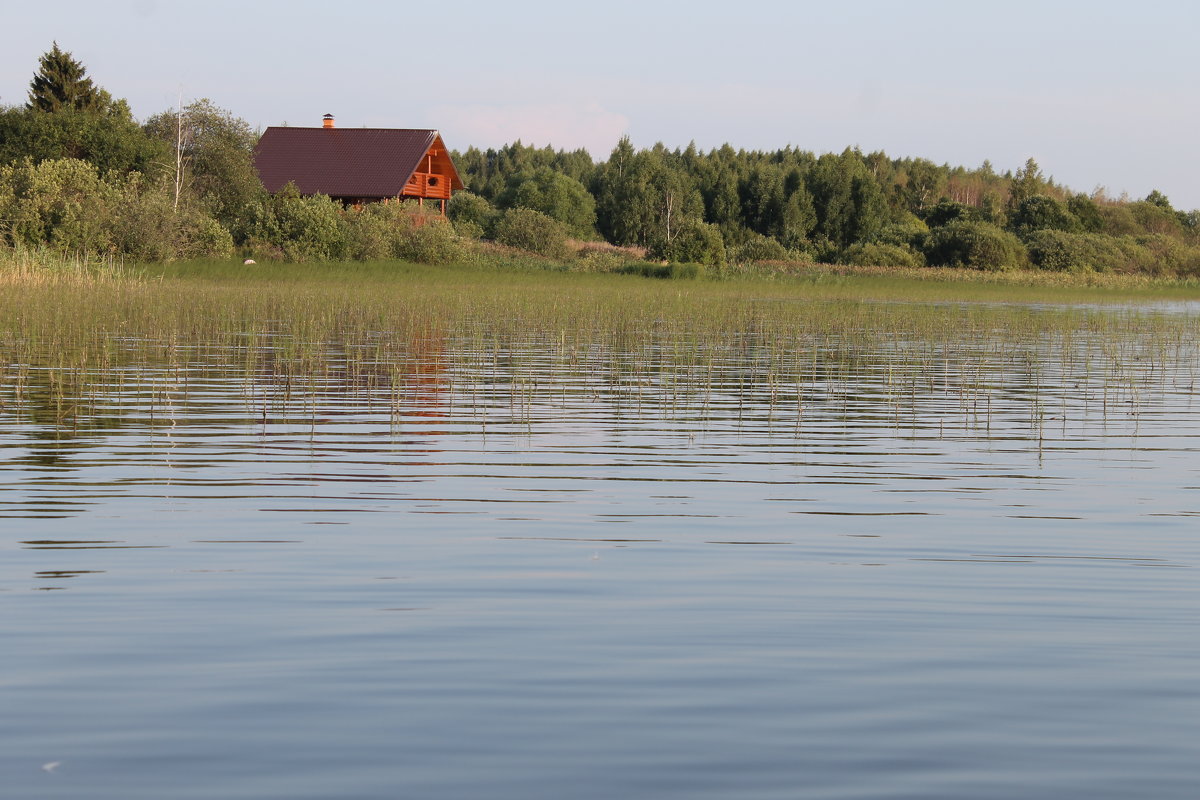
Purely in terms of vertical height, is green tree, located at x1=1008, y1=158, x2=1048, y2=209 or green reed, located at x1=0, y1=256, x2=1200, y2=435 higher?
green tree, located at x1=1008, y1=158, x2=1048, y2=209

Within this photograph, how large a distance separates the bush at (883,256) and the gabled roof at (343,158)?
23953mm

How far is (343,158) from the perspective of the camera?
75875 mm

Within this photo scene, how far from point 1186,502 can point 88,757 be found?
795 centimetres

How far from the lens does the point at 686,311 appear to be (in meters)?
37.9

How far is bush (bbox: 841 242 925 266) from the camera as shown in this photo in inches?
3194

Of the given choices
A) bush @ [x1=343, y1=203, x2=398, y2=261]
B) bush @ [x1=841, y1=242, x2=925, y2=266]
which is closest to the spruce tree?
bush @ [x1=343, y1=203, x2=398, y2=261]

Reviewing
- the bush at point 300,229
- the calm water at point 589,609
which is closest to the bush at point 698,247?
the bush at point 300,229

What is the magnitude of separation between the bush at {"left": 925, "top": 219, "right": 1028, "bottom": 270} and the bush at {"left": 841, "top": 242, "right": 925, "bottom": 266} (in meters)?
1.43

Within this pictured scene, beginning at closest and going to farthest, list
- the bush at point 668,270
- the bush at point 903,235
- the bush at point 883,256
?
the bush at point 668,270 < the bush at point 883,256 < the bush at point 903,235

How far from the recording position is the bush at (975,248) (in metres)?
80.3

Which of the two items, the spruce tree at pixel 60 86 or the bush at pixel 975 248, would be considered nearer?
the spruce tree at pixel 60 86

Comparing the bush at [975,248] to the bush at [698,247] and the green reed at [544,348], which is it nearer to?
the bush at [698,247]

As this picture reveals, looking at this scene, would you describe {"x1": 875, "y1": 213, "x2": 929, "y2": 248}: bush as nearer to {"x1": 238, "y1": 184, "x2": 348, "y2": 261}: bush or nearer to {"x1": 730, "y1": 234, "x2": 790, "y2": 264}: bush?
{"x1": 730, "y1": 234, "x2": 790, "y2": 264}: bush

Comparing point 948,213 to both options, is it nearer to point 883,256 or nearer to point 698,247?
point 883,256
